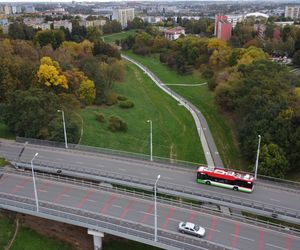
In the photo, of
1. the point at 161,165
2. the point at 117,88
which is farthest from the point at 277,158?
the point at 117,88

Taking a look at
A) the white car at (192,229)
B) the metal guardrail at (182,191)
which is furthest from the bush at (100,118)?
the white car at (192,229)

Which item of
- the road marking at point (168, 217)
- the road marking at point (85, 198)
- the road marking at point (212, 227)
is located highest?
the road marking at point (85, 198)

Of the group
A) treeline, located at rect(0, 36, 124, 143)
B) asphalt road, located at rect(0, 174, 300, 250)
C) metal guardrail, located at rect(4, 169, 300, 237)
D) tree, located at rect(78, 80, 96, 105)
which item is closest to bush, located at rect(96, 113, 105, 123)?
treeline, located at rect(0, 36, 124, 143)

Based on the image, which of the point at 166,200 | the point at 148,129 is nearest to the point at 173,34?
the point at 148,129

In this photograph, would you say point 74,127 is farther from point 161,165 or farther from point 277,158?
point 277,158

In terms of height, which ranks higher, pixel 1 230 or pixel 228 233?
pixel 228 233

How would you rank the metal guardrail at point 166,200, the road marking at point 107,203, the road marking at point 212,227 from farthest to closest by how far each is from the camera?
the road marking at point 107,203 → the metal guardrail at point 166,200 → the road marking at point 212,227

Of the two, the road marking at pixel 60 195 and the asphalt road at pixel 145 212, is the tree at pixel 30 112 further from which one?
the road marking at pixel 60 195
